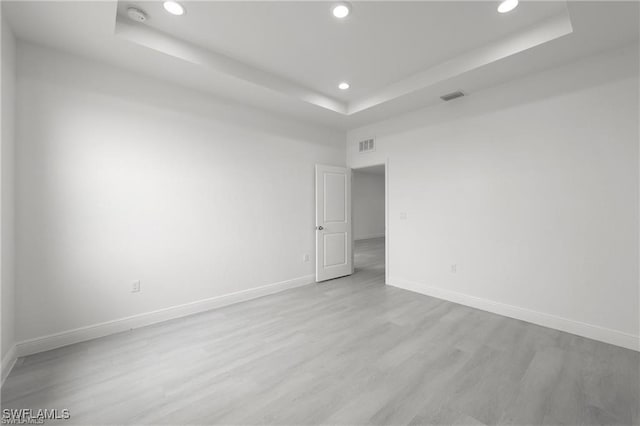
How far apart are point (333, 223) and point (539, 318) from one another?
10.4 ft

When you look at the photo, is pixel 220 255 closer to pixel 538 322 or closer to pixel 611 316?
pixel 538 322

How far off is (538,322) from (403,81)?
11.0 ft

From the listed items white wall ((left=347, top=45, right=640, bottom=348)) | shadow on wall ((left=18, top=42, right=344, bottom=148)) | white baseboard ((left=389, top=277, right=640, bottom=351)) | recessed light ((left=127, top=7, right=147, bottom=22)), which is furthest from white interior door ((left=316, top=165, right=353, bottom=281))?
recessed light ((left=127, top=7, right=147, bottom=22))

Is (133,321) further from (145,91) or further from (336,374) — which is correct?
(145,91)

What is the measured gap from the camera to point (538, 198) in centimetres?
306

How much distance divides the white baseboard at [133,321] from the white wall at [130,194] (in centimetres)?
7

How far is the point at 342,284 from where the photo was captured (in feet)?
15.3

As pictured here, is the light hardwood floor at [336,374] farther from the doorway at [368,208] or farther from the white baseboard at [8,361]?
the doorway at [368,208]

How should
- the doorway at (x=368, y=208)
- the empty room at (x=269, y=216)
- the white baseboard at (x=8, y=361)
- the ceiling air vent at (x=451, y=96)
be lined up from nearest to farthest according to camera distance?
1. the empty room at (x=269, y=216)
2. the white baseboard at (x=8, y=361)
3. the ceiling air vent at (x=451, y=96)
4. the doorway at (x=368, y=208)

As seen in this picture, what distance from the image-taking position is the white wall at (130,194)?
8.13 feet

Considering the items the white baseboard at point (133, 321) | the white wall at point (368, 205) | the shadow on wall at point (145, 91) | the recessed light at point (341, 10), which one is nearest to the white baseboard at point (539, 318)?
the white baseboard at point (133, 321)

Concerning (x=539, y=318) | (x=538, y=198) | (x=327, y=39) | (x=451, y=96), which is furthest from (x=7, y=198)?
(x=539, y=318)

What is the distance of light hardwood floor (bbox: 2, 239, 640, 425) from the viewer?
5.63ft

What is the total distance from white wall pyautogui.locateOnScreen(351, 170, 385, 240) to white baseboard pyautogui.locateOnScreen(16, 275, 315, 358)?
6.64 meters
